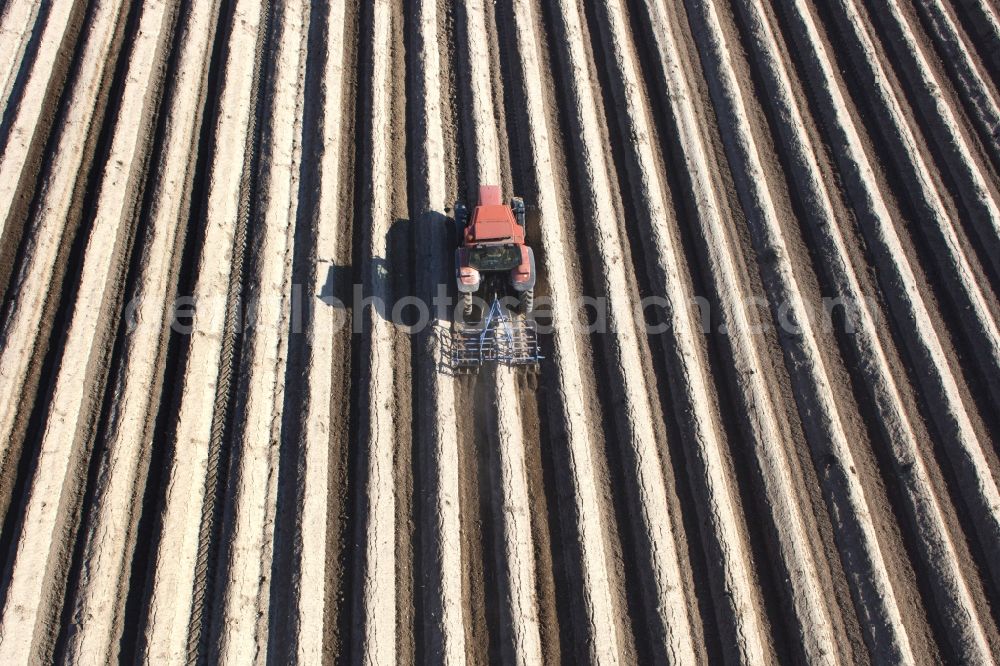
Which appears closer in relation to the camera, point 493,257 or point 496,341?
point 493,257

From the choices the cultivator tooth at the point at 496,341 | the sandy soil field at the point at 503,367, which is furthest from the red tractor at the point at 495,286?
the sandy soil field at the point at 503,367

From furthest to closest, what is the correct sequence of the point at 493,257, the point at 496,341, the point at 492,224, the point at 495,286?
the point at 495,286 < the point at 496,341 < the point at 492,224 < the point at 493,257

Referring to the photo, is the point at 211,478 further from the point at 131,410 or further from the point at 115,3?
the point at 115,3

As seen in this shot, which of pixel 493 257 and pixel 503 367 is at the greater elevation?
pixel 493 257

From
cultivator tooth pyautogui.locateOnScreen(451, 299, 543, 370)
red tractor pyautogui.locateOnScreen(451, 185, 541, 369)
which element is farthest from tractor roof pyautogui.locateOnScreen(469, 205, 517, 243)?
cultivator tooth pyautogui.locateOnScreen(451, 299, 543, 370)

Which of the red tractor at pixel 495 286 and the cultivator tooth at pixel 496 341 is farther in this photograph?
the cultivator tooth at pixel 496 341

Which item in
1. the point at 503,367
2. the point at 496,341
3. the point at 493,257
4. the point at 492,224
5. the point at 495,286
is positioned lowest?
the point at 503,367

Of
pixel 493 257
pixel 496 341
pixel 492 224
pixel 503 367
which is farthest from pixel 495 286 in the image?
pixel 503 367

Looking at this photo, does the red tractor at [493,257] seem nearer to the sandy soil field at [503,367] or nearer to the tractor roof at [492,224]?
the tractor roof at [492,224]

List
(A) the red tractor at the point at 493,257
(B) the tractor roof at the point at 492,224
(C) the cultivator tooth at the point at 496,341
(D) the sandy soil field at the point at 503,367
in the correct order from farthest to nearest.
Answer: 1. (C) the cultivator tooth at the point at 496,341
2. (B) the tractor roof at the point at 492,224
3. (A) the red tractor at the point at 493,257
4. (D) the sandy soil field at the point at 503,367

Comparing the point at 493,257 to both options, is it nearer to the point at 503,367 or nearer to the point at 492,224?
the point at 492,224
